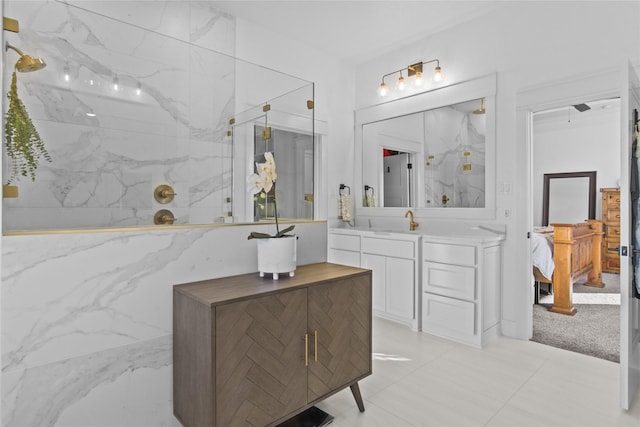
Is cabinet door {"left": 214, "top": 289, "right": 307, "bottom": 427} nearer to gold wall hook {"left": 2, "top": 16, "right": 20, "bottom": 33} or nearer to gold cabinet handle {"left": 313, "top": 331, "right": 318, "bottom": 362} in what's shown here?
gold cabinet handle {"left": 313, "top": 331, "right": 318, "bottom": 362}

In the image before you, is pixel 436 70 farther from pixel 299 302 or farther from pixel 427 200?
pixel 299 302

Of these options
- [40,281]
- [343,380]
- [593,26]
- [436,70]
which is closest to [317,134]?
[436,70]

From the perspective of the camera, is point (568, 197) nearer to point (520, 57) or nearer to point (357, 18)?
point (520, 57)

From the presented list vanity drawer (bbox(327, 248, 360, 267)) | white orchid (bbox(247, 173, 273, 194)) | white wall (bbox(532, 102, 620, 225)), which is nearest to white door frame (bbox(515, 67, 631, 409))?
vanity drawer (bbox(327, 248, 360, 267))

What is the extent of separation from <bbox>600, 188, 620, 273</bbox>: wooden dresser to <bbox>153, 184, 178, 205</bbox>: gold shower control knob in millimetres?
6617

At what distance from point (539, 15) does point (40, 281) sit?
3.79 m

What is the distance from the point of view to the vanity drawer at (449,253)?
9.65 ft

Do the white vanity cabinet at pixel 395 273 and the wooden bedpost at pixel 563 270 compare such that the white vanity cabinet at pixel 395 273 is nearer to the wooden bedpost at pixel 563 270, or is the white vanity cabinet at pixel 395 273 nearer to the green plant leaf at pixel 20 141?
the wooden bedpost at pixel 563 270

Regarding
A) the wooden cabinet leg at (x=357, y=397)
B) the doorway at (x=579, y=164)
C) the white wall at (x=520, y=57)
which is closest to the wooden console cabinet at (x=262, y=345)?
the wooden cabinet leg at (x=357, y=397)

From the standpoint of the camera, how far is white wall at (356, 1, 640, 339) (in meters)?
2.65

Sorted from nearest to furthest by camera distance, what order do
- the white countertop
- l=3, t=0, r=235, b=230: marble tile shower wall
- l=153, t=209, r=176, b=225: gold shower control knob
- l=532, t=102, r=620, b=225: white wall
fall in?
l=3, t=0, r=235, b=230: marble tile shower wall
l=153, t=209, r=176, b=225: gold shower control knob
the white countertop
l=532, t=102, r=620, b=225: white wall

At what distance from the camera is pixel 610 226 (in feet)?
18.7

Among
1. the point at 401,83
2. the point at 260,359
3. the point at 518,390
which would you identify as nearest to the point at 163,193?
the point at 260,359

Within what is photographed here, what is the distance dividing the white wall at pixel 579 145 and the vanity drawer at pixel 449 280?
174 inches
